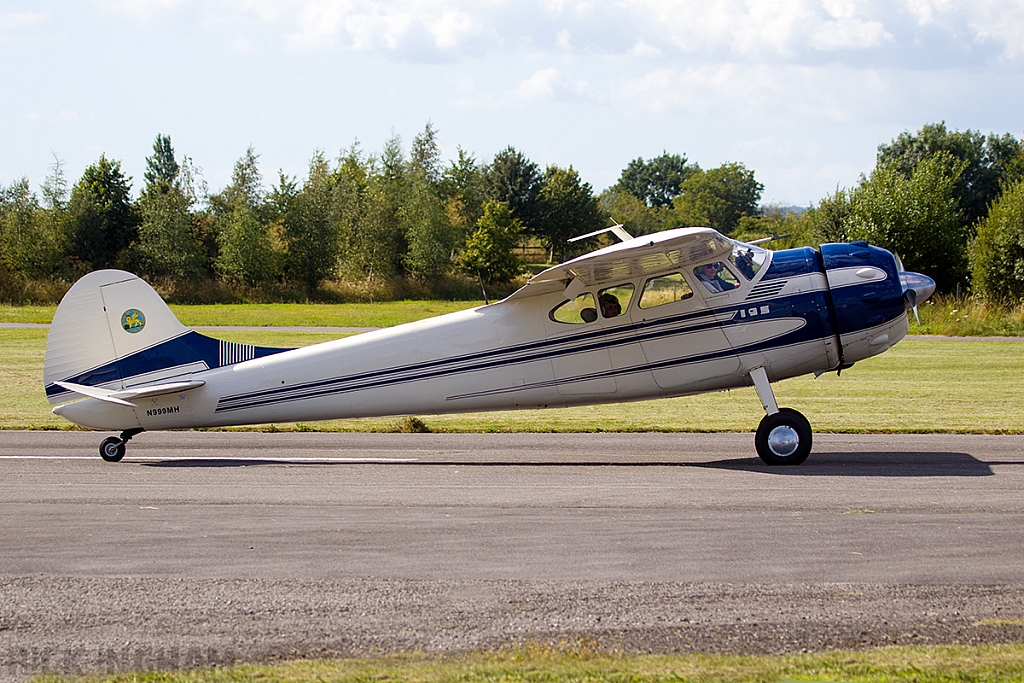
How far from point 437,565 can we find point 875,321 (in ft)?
22.8

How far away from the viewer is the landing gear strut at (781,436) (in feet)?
38.9

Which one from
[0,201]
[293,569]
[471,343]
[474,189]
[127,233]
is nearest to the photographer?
[293,569]

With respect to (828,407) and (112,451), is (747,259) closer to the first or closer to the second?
(828,407)

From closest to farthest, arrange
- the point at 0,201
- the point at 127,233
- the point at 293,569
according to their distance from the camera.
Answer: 1. the point at 293,569
2. the point at 0,201
3. the point at 127,233

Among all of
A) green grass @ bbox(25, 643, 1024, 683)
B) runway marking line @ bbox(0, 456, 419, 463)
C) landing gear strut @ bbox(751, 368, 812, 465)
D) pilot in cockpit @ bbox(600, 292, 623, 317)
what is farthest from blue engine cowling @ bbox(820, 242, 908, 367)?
green grass @ bbox(25, 643, 1024, 683)

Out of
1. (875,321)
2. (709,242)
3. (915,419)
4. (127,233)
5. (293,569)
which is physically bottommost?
(915,419)

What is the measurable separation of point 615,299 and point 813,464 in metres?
3.16

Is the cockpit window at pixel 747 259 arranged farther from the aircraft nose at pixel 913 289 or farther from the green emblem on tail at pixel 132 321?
the green emblem on tail at pixel 132 321

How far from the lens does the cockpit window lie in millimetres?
12203

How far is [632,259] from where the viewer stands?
468 inches

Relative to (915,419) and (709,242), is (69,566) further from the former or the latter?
(915,419)

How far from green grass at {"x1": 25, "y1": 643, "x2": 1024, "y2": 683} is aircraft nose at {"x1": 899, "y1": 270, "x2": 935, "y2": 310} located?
22.6 ft

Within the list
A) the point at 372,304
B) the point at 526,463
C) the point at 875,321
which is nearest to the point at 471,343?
the point at 526,463

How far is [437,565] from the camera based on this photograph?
752 centimetres
